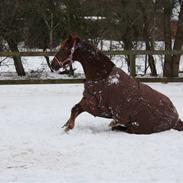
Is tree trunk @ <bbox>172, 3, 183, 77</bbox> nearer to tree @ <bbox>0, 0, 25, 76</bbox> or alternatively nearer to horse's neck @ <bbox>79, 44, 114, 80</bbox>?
tree @ <bbox>0, 0, 25, 76</bbox>

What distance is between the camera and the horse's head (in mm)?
8156

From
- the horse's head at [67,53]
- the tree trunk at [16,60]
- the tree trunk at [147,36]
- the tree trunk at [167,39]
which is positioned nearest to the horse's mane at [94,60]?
the horse's head at [67,53]

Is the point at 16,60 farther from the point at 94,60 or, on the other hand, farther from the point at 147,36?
the point at 94,60

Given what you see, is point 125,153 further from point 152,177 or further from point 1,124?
point 1,124

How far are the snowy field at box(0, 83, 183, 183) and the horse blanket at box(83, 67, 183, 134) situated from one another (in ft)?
0.64

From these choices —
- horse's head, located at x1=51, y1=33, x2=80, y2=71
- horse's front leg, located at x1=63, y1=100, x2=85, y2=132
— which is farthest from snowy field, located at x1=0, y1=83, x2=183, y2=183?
horse's head, located at x1=51, y1=33, x2=80, y2=71

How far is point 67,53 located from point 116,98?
3.47 feet

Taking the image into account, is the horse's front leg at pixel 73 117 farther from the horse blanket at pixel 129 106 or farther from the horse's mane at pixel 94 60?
the horse's mane at pixel 94 60

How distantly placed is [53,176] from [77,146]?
148 centimetres

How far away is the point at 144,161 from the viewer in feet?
20.2

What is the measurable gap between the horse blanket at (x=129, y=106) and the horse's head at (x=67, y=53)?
1.92ft

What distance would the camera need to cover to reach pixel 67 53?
8188 mm

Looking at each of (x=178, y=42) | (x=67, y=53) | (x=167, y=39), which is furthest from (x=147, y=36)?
(x=67, y=53)

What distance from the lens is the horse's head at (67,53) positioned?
8156 mm
